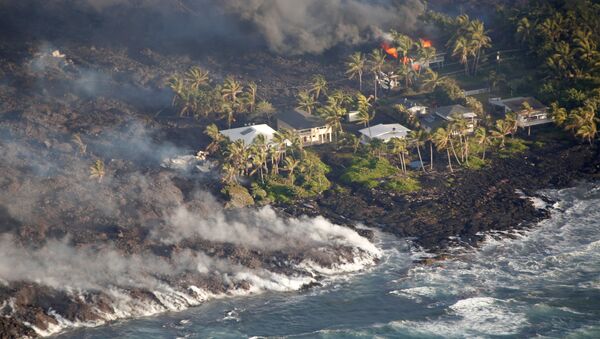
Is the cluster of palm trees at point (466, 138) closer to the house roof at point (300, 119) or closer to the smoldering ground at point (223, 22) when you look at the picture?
the house roof at point (300, 119)

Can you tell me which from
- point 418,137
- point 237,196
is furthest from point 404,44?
point 237,196

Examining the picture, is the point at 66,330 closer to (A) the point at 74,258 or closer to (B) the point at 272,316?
(A) the point at 74,258

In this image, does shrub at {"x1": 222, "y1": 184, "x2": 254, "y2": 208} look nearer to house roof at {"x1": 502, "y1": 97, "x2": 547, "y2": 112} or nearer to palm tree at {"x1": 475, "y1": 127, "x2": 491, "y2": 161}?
palm tree at {"x1": 475, "y1": 127, "x2": 491, "y2": 161}

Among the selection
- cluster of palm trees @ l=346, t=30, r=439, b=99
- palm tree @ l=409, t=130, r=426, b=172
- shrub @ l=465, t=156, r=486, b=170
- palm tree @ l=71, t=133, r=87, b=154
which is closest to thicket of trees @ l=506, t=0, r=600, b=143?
shrub @ l=465, t=156, r=486, b=170

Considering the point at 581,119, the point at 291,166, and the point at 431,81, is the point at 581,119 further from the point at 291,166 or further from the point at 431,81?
the point at 291,166

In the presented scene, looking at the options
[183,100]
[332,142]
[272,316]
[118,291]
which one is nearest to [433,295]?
[272,316]

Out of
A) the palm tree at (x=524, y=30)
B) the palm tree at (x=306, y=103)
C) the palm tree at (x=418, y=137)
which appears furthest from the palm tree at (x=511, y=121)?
the palm tree at (x=524, y=30)
